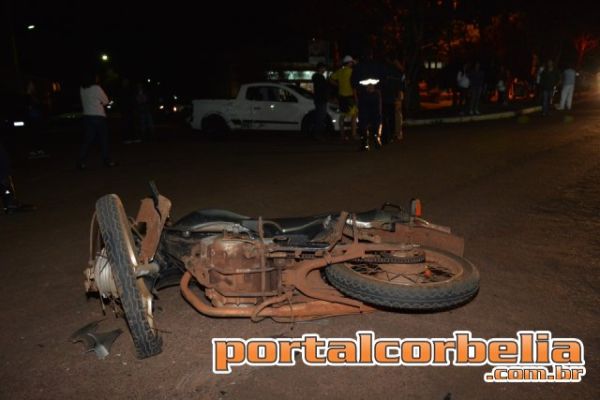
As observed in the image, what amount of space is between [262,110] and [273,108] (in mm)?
348

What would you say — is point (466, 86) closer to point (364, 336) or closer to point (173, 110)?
point (173, 110)

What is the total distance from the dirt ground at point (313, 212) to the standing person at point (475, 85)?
773cm

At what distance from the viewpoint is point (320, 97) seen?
14.3 metres

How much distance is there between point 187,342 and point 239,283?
0.58 m

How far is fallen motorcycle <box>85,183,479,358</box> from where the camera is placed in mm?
3121

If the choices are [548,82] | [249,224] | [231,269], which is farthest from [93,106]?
[548,82]

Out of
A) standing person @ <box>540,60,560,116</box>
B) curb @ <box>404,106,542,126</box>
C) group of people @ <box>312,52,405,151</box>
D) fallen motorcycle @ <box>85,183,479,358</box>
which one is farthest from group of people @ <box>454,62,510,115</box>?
fallen motorcycle @ <box>85,183,479,358</box>

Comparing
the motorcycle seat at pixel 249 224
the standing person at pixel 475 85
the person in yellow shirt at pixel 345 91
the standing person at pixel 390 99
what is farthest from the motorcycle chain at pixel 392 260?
the standing person at pixel 475 85

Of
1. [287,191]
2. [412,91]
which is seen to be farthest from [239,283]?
[412,91]

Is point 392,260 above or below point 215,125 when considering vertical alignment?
above

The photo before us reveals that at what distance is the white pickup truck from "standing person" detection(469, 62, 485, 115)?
7302 mm

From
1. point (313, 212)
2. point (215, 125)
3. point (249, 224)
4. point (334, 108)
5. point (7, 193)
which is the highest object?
point (334, 108)

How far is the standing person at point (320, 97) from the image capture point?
14.1 metres

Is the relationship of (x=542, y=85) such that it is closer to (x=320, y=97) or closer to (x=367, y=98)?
(x=320, y=97)
